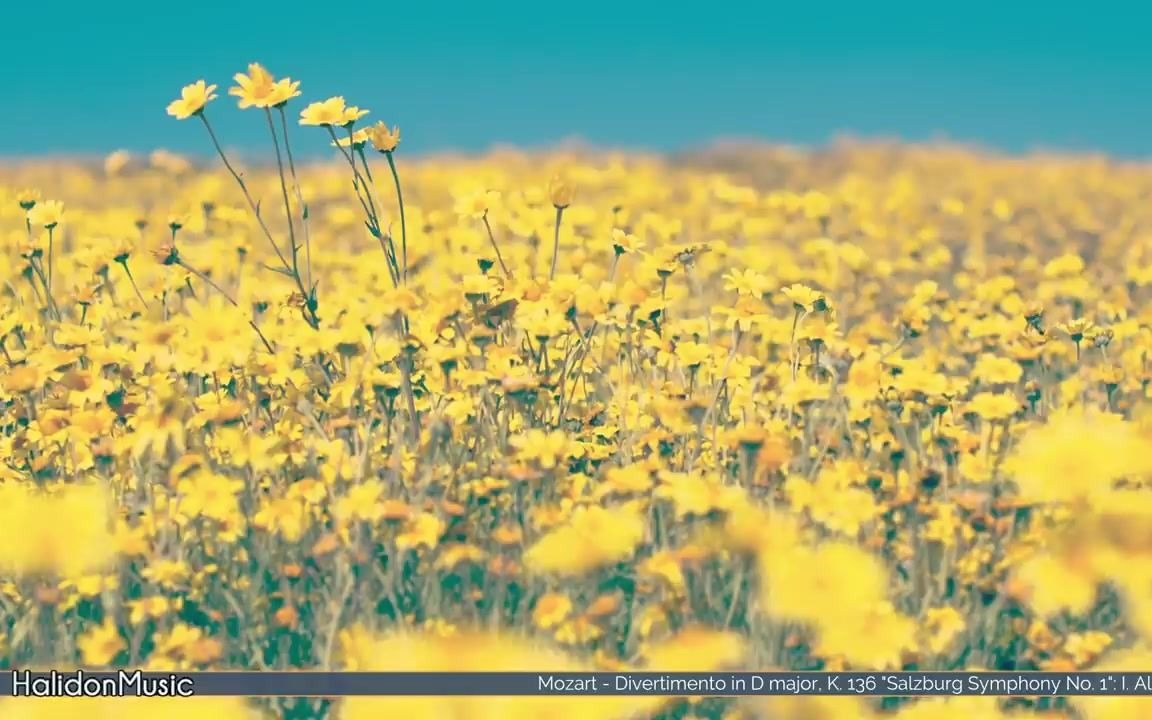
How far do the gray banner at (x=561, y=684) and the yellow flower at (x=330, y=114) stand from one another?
4.86 feet

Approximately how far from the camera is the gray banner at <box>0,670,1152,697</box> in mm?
2027

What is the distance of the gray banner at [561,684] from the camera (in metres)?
2.03

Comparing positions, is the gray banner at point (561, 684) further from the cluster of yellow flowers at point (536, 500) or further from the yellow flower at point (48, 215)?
the yellow flower at point (48, 215)

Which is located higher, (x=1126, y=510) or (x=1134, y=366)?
(x=1134, y=366)

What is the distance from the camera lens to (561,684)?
2051mm

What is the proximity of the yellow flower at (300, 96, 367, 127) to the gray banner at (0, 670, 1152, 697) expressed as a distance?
1481 mm

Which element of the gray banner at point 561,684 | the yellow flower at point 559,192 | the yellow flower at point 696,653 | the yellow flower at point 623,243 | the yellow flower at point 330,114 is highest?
the yellow flower at point 330,114

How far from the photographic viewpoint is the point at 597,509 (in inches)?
93.8

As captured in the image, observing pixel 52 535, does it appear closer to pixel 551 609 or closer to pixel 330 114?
pixel 551 609

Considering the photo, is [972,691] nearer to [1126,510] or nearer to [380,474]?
[1126,510]

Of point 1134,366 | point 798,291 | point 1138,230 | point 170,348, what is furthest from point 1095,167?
point 170,348

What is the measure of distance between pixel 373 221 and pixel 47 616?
140 centimetres

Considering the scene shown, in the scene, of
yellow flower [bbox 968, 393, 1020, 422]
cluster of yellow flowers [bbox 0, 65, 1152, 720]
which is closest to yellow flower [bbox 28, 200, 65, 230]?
cluster of yellow flowers [bbox 0, 65, 1152, 720]

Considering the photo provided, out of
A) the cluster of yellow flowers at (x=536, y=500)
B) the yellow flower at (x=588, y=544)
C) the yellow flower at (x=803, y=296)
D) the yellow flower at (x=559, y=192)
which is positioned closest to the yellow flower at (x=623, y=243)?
the cluster of yellow flowers at (x=536, y=500)
